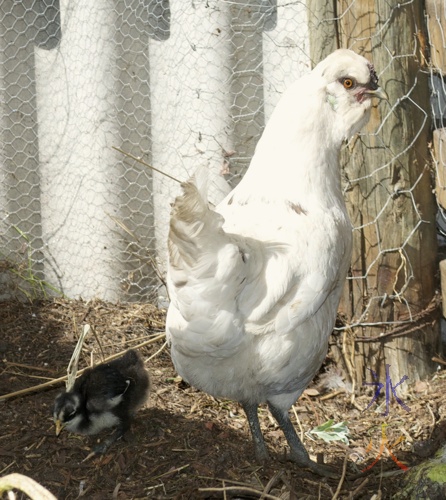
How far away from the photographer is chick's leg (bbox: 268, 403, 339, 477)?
10.4 feet

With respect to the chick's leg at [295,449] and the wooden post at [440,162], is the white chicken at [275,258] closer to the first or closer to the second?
the chick's leg at [295,449]

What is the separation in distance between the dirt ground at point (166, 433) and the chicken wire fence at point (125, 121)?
327 mm

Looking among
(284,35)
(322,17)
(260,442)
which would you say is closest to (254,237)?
(260,442)

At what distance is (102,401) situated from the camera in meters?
3.37

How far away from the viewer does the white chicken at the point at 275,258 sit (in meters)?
2.59

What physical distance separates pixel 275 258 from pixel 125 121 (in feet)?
6.48

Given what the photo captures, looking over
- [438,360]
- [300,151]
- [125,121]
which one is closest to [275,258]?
[300,151]

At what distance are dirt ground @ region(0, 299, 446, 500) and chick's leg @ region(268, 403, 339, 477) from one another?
4 centimetres

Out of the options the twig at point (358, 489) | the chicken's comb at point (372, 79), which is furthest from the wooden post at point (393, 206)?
the twig at point (358, 489)

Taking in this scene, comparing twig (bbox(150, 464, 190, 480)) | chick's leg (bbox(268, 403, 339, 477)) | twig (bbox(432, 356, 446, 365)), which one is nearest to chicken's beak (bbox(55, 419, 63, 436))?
twig (bbox(150, 464, 190, 480))

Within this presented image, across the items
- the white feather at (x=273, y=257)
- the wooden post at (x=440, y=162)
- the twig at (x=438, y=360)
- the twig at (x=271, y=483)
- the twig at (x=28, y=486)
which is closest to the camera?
the twig at (x=28, y=486)

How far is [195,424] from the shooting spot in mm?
3584

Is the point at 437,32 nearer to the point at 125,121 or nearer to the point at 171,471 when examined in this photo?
the point at 125,121

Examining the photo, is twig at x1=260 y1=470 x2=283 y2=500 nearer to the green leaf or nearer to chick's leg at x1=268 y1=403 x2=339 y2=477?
chick's leg at x1=268 y1=403 x2=339 y2=477
